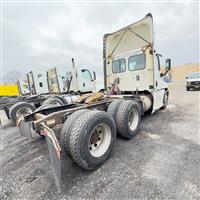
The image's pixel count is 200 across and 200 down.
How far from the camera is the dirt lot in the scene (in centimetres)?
189

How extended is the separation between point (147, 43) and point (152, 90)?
1643 mm

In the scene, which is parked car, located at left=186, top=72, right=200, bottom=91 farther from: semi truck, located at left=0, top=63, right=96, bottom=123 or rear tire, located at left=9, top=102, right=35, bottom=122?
rear tire, located at left=9, top=102, right=35, bottom=122

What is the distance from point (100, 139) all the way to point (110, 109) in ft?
3.42

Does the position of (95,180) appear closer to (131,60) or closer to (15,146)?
(15,146)

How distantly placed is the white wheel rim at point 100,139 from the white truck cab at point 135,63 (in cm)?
268

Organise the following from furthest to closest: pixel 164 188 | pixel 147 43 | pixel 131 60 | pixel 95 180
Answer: pixel 131 60
pixel 147 43
pixel 95 180
pixel 164 188

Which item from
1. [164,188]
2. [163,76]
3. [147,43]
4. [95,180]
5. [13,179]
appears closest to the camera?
[164,188]

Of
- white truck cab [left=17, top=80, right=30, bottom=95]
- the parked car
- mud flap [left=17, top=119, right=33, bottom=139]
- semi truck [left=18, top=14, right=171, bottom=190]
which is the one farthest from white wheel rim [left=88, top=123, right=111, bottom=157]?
white truck cab [left=17, top=80, right=30, bottom=95]

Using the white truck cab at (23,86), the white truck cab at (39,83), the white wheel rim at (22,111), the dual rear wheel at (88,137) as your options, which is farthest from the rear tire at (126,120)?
the white truck cab at (23,86)

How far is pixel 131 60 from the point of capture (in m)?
5.13

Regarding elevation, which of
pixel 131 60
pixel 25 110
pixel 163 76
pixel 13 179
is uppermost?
pixel 131 60

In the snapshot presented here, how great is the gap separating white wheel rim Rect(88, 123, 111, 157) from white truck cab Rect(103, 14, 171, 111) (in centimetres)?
268

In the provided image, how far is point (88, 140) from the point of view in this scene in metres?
2.21

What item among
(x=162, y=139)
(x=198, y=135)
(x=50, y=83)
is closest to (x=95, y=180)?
(x=162, y=139)
